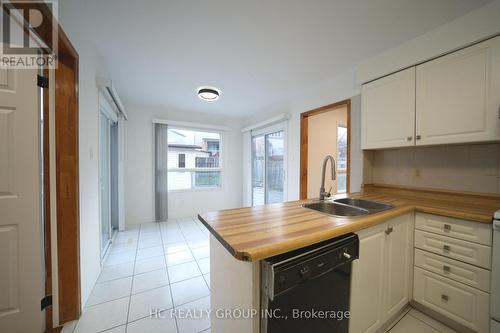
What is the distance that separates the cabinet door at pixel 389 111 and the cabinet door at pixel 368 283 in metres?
1.07

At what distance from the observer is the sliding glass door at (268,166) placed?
3.90m

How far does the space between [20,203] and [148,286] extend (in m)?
1.28

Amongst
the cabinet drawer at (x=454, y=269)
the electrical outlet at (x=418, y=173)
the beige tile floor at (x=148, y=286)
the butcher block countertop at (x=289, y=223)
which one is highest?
the electrical outlet at (x=418, y=173)

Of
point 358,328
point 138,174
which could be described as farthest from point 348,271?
point 138,174

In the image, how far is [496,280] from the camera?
3.78 ft

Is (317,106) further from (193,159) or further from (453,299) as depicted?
(193,159)

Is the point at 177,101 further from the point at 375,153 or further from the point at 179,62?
the point at 375,153

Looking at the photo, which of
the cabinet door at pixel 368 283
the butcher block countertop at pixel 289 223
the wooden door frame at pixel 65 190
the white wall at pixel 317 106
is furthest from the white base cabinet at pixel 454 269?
the wooden door frame at pixel 65 190

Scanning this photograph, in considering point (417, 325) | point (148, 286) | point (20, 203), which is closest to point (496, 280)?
point (417, 325)

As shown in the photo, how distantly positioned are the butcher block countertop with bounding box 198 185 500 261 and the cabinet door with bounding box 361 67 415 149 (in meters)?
0.67

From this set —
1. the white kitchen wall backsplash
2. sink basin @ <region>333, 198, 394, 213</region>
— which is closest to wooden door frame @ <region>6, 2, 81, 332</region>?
sink basin @ <region>333, 198, 394, 213</region>

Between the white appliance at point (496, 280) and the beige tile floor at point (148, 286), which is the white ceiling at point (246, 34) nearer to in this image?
the white appliance at point (496, 280)

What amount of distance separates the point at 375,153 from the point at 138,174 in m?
4.18

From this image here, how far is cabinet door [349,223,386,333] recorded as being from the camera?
1.08 metres
